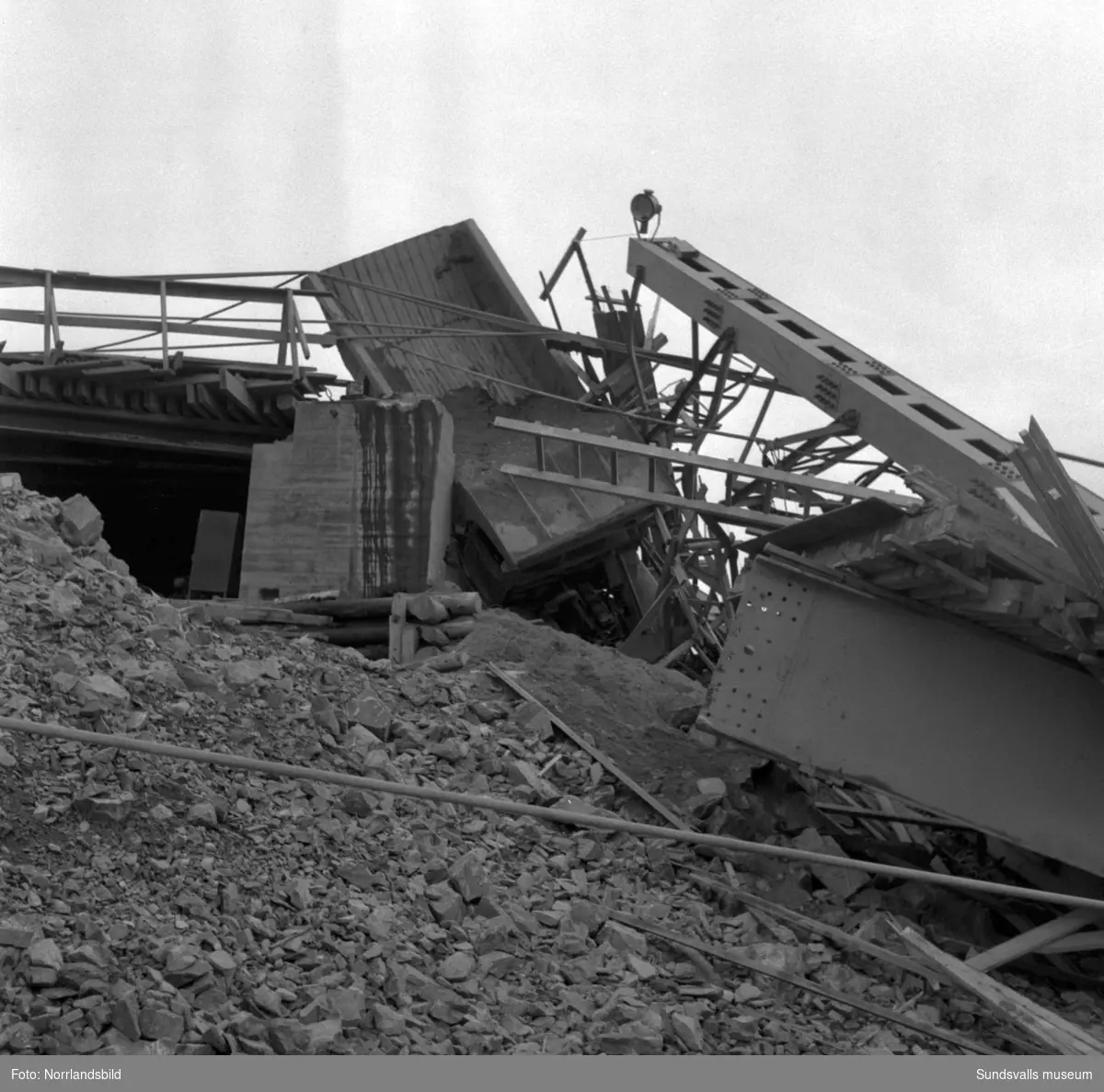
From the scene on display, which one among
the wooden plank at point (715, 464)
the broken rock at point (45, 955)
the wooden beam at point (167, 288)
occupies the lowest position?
the broken rock at point (45, 955)

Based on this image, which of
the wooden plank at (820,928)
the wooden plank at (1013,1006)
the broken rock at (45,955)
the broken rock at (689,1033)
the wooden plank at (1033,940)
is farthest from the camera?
the wooden plank at (1033,940)

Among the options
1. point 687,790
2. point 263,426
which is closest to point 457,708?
point 687,790

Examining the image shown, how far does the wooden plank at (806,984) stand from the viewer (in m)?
5.94

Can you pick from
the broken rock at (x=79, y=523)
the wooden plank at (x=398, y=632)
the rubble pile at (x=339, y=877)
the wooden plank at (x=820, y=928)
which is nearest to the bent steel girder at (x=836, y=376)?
the rubble pile at (x=339, y=877)

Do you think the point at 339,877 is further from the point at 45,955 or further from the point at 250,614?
the point at 250,614

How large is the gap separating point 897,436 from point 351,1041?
560 centimetres

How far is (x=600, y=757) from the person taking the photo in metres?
8.13

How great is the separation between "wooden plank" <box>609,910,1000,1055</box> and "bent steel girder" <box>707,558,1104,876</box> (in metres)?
1.64

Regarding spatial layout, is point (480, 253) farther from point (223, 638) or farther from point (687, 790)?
point (687, 790)

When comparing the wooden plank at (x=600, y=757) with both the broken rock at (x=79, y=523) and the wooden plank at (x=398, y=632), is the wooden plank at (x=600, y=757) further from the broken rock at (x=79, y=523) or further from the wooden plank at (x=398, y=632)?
the broken rock at (x=79, y=523)

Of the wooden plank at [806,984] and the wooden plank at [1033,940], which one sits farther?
the wooden plank at [1033,940]

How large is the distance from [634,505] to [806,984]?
260 inches

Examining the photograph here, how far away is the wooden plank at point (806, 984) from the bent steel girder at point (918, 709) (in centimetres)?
164

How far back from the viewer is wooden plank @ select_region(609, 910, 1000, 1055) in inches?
234
